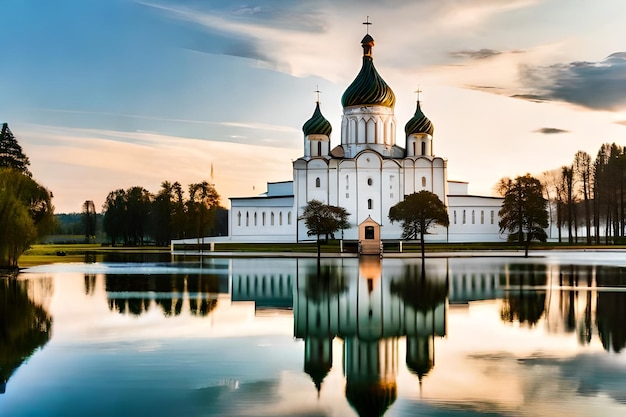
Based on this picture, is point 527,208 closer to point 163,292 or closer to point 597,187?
point 597,187

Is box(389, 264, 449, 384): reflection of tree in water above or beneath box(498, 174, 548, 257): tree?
beneath

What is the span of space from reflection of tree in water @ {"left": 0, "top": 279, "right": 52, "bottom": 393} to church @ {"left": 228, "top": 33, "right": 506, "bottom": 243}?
176 ft

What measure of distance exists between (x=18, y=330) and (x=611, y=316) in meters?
14.6

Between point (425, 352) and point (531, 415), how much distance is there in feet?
14.9

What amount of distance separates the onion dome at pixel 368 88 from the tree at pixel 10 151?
1326 inches

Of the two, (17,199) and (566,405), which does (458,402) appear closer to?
(566,405)

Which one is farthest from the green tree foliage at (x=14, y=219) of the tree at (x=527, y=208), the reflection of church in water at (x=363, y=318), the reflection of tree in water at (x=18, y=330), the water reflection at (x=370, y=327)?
the tree at (x=527, y=208)

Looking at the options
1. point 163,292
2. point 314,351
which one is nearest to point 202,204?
point 163,292

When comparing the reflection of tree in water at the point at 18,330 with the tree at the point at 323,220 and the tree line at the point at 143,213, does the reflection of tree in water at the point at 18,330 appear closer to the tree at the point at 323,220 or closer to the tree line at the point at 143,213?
the tree at the point at 323,220

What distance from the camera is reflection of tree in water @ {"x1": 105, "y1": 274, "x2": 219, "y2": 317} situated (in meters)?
20.6

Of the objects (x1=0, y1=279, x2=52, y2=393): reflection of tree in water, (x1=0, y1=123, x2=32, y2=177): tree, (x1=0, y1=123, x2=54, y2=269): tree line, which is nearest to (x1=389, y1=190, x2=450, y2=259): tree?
(x1=0, y1=123, x2=54, y2=269): tree line

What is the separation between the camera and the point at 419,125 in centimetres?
7906

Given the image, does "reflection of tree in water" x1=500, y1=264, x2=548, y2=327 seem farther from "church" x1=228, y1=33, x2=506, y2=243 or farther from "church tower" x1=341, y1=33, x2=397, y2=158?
"church tower" x1=341, y1=33, x2=397, y2=158

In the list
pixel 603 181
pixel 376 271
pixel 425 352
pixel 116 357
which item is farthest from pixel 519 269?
pixel 603 181
